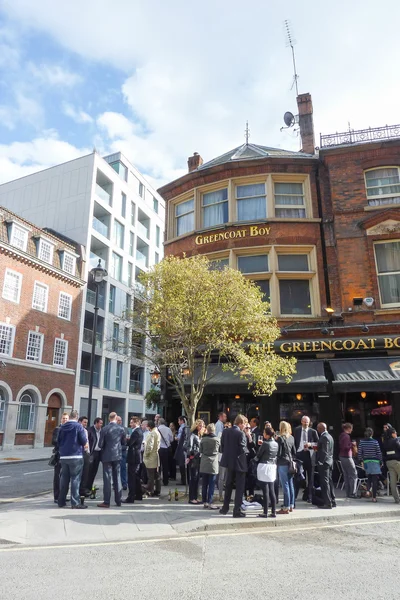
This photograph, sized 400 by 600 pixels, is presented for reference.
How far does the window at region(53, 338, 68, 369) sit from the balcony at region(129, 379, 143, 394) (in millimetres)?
10923

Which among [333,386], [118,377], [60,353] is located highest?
[60,353]

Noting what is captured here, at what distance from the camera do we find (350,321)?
14.6 meters

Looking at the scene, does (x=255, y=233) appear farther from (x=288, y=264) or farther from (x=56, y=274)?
(x=56, y=274)

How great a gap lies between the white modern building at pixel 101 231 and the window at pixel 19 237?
20.2 ft

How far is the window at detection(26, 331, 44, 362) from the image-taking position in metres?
27.9

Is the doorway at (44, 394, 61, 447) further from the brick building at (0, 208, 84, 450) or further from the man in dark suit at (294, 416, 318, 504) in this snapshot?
the man in dark suit at (294, 416, 318, 504)

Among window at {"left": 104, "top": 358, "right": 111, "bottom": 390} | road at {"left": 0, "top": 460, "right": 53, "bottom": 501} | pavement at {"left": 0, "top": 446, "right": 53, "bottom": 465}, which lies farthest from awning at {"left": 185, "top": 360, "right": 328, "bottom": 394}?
window at {"left": 104, "top": 358, "right": 111, "bottom": 390}

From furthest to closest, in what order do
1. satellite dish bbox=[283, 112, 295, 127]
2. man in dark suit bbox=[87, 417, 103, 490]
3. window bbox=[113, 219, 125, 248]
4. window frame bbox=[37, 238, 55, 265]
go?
window bbox=[113, 219, 125, 248]
window frame bbox=[37, 238, 55, 265]
satellite dish bbox=[283, 112, 295, 127]
man in dark suit bbox=[87, 417, 103, 490]

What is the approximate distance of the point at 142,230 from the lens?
45312mm

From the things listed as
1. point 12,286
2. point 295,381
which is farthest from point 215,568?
point 12,286

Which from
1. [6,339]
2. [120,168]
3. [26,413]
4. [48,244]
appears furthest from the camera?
[120,168]

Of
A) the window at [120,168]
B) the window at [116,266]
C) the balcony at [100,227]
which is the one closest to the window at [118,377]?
the window at [116,266]

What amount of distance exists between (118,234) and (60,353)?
14044 mm

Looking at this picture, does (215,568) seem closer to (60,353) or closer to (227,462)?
(227,462)
